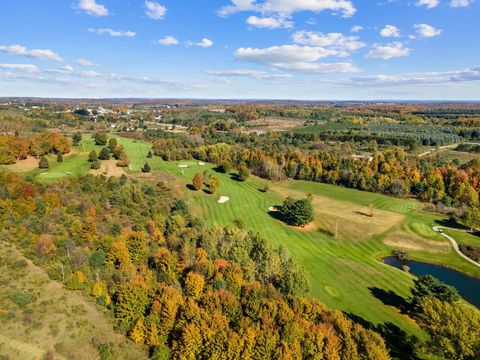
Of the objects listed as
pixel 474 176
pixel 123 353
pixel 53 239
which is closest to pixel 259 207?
pixel 53 239

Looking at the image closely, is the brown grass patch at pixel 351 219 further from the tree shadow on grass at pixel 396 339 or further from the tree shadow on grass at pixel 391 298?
the tree shadow on grass at pixel 396 339

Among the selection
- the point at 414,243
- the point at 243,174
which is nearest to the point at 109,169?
the point at 243,174

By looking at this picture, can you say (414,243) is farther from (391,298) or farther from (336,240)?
(391,298)

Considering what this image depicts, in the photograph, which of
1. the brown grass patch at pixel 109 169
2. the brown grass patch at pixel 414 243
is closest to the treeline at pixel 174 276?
the brown grass patch at pixel 109 169

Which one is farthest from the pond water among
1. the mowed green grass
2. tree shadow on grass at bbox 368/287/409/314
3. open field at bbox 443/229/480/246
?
open field at bbox 443/229/480/246

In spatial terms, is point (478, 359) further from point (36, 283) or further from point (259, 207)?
point (259, 207)

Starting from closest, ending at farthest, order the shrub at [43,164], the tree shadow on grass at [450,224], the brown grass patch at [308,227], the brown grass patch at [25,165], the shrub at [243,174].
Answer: the brown grass patch at [308,227] < the tree shadow on grass at [450,224] < the brown grass patch at [25,165] < the shrub at [43,164] < the shrub at [243,174]
